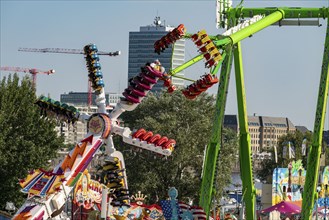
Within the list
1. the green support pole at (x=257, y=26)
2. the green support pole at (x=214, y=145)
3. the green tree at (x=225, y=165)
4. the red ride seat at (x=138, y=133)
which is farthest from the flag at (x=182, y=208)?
the green tree at (x=225, y=165)

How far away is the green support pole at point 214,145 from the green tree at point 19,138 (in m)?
27.9

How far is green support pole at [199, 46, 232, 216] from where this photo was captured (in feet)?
130

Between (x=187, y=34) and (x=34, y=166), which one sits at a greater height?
(x=187, y=34)

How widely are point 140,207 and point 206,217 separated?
41.4 feet

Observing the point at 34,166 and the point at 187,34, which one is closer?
the point at 187,34

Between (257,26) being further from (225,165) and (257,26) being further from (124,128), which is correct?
(225,165)

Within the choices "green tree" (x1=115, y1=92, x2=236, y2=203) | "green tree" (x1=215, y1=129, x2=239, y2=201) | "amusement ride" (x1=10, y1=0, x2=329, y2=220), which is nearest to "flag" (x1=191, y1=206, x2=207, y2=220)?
"amusement ride" (x1=10, y1=0, x2=329, y2=220)

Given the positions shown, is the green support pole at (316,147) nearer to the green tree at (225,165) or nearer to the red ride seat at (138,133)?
the red ride seat at (138,133)

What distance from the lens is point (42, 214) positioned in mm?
34625

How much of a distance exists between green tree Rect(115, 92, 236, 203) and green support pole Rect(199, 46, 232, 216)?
35576 millimetres

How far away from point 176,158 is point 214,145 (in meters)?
36.7

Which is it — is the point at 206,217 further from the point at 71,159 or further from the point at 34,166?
the point at 34,166

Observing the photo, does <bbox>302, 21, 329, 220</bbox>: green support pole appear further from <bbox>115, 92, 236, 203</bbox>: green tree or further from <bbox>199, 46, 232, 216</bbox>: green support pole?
<bbox>115, 92, 236, 203</bbox>: green tree

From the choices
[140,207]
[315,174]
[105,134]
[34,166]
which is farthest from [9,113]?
[105,134]
